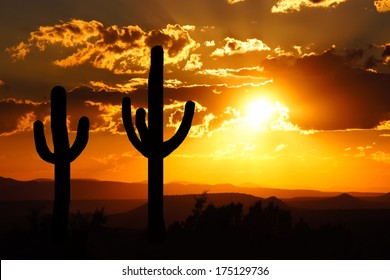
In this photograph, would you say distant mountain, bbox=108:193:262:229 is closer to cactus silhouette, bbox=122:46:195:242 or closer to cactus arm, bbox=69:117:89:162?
cactus arm, bbox=69:117:89:162

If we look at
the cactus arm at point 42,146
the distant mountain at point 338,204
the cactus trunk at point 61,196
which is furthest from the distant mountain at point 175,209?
the cactus trunk at point 61,196

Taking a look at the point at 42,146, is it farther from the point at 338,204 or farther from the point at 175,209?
the point at 338,204

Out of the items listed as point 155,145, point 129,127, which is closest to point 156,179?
point 155,145

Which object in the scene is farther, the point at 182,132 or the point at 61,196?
the point at 61,196

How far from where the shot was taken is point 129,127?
1875 cm

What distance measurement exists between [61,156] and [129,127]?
7.75 feet

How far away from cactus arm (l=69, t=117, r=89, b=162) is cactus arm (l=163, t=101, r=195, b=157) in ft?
8.16

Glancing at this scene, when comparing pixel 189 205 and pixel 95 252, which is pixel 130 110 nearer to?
pixel 95 252

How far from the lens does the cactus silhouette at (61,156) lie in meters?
19.3

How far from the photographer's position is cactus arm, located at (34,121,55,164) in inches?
775

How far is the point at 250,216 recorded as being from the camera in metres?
22.9

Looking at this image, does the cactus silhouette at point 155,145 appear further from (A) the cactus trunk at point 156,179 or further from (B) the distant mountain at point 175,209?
(B) the distant mountain at point 175,209

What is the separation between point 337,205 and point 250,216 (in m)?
94.2
